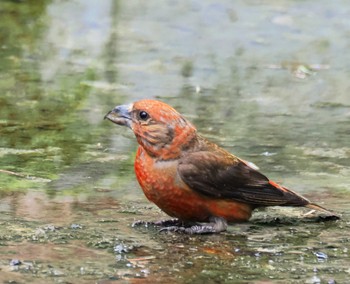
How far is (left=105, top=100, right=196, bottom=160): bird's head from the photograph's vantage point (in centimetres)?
491

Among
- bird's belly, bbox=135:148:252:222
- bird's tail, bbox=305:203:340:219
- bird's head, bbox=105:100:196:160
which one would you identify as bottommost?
bird's tail, bbox=305:203:340:219

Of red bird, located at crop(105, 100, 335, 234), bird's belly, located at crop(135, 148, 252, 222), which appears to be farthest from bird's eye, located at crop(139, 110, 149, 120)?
bird's belly, located at crop(135, 148, 252, 222)

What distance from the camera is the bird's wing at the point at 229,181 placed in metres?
4.92

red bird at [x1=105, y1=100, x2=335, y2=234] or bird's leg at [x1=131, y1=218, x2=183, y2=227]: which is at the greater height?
red bird at [x1=105, y1=100, x2=335, y2=234]

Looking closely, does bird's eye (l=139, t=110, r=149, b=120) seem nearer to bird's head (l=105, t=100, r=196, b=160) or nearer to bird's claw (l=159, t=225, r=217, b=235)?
bird's head (l=105, t=100, r=196, b=160)

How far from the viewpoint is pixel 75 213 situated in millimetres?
5191

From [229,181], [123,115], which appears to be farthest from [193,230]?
[123,115]

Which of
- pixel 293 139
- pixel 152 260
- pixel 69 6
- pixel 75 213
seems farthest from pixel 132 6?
pixel 152 260

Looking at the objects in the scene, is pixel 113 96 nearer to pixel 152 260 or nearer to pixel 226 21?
pixel 226 21

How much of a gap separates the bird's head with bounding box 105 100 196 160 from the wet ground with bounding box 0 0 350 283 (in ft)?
1.39

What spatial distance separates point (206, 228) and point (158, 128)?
1.82 feet

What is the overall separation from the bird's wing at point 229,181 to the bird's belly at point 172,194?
38 mm

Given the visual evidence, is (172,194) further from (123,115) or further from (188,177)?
(123,115)

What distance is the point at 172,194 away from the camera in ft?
15.8
